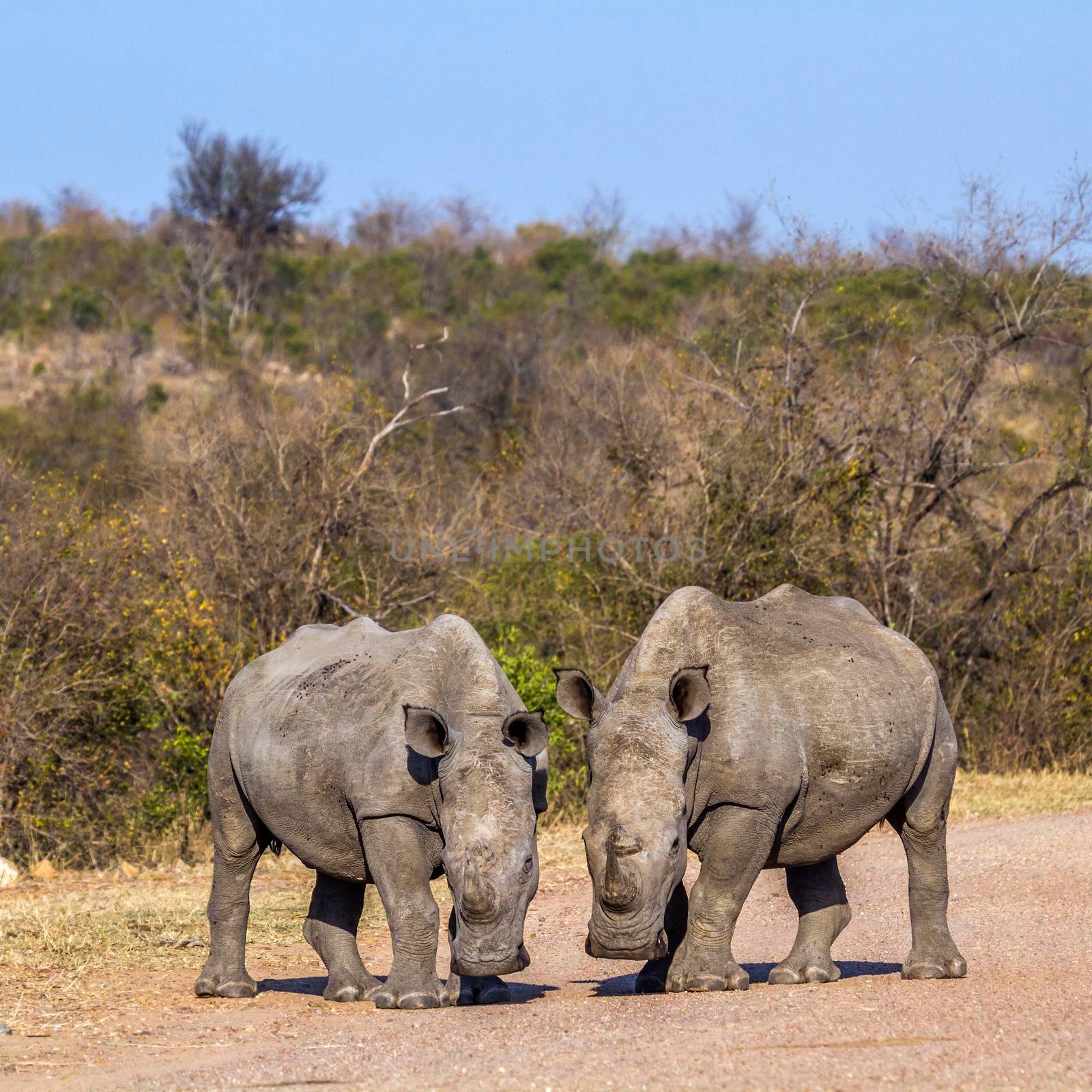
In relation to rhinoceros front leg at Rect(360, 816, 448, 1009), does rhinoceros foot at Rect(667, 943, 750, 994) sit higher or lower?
lower

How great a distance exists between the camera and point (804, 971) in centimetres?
896

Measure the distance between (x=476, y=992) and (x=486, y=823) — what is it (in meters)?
1.19

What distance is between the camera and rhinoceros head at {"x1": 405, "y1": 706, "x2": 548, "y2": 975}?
24.8ft

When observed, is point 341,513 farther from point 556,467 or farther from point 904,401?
point 904,401

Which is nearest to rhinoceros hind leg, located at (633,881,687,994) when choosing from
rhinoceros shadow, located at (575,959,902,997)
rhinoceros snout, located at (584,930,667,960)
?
rhinoceros shadow, located at (575,959,902,997)

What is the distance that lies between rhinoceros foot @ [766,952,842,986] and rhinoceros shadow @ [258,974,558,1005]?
47.5 inches

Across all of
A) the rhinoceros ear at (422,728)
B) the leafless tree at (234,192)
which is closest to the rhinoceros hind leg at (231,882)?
the rhinoceros ear at (422,728)

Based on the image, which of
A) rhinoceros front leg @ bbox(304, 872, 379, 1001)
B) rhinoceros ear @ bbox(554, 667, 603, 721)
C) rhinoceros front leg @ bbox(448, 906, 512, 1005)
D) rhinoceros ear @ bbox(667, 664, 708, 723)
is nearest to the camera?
rhinoceros ear @ bbox(667, 664, 708, 723)

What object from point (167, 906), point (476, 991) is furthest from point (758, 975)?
point (167, 906)

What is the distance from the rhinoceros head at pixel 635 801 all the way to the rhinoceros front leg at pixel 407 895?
905 mm

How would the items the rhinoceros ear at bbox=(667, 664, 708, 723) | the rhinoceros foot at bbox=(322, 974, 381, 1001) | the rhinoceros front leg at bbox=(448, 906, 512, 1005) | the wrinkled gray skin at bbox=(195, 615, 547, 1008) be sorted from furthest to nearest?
the rhinoceros foot at bbox=(322, 974, 381, 1001)
the rhinoceros front leg at bbox=(448, 906, 512, 1005)
the rhinoceros ear at bbox=(667, 664, 708, 723)
the wrinkled gray skin at bbox=(195, 615, 547, 1008)

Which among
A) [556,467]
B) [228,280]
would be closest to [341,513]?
[556,467]

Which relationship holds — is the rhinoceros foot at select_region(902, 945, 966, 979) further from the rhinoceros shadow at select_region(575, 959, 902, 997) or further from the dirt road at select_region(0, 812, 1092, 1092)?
the rhinoceros shadow at select_region(575, 959, 902, 997)

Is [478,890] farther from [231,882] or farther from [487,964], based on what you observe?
[231,882]
